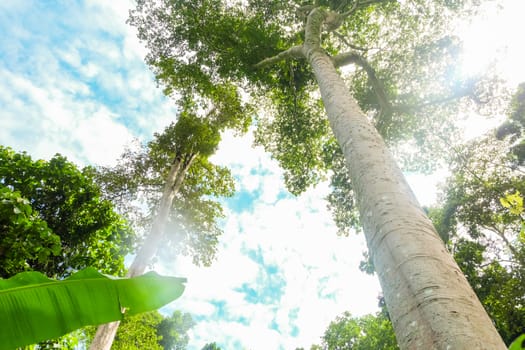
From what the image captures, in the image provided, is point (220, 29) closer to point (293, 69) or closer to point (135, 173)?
point (293, 69)

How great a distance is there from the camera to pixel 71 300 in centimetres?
144

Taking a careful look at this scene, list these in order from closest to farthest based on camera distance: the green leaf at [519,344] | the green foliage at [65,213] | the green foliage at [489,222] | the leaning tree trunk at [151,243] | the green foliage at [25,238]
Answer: the green leaf at [519,344], the green foliage at [25,238], the leaning tree trunk at [151,243], the green foliage at [65,213], the green foliage at [489,222]

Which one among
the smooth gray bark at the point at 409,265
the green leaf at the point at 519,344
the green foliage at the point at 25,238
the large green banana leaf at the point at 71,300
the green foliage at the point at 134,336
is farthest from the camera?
the green foliage at the point at 134,336

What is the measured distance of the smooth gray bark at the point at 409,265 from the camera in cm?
108

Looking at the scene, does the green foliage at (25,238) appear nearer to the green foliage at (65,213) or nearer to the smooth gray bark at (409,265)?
the green foliage at (65,213)

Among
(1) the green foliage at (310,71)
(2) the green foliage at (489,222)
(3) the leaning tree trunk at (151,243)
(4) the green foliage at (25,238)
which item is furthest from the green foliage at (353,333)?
(4) the green foliage at (25,238)

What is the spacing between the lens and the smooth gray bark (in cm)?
108

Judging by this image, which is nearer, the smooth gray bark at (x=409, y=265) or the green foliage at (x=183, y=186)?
the smooth gray bark at (x=409, y=265)

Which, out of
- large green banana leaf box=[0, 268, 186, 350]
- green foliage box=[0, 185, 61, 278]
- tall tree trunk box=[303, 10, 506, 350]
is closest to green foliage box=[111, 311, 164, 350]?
green foliage box=[0, 185, 61, 278]

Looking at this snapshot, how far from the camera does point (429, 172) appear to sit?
10.2m

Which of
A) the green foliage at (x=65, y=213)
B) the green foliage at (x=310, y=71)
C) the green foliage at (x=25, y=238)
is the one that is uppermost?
the green foliage at (x=310, y=71)

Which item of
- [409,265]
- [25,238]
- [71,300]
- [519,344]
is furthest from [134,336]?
[519,344]

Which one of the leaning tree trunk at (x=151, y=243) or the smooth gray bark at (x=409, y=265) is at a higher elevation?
the leaning tree trunk at (x=151, y=243)

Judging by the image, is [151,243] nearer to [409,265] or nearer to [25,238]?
[25,238]
